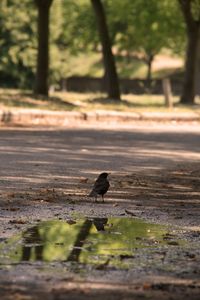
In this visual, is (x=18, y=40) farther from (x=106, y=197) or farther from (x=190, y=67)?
(x=106, y=197)

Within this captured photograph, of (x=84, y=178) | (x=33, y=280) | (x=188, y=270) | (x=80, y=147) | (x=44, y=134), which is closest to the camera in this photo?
(x=33, y=280)

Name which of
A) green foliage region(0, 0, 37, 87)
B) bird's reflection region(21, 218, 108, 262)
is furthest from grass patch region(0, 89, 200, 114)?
green foliage region(0, 0, 37, 87)

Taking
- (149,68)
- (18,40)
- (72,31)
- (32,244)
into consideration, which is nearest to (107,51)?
(32,244)

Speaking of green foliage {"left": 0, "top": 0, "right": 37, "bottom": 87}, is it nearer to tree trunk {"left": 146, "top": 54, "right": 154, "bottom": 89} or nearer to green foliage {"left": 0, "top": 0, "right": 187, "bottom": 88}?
green foliage {"left": 0, "top": 0, "right": 187, "bottom": 88}

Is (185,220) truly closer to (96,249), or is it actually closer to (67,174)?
(96,249)

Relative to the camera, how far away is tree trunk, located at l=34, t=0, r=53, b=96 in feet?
105

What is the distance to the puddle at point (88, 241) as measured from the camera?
7.57 meters

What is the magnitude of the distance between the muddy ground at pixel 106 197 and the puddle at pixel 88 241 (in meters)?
0.16

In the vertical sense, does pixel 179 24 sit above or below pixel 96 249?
above

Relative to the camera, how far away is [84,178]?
45.1ft

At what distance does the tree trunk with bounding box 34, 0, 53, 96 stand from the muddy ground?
7.03 m

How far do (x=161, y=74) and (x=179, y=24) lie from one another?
26.4m

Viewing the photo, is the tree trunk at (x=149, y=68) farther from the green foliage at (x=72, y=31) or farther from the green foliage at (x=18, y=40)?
the green foliage at (x=18, y=40)

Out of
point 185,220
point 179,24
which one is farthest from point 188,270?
point 179,24
